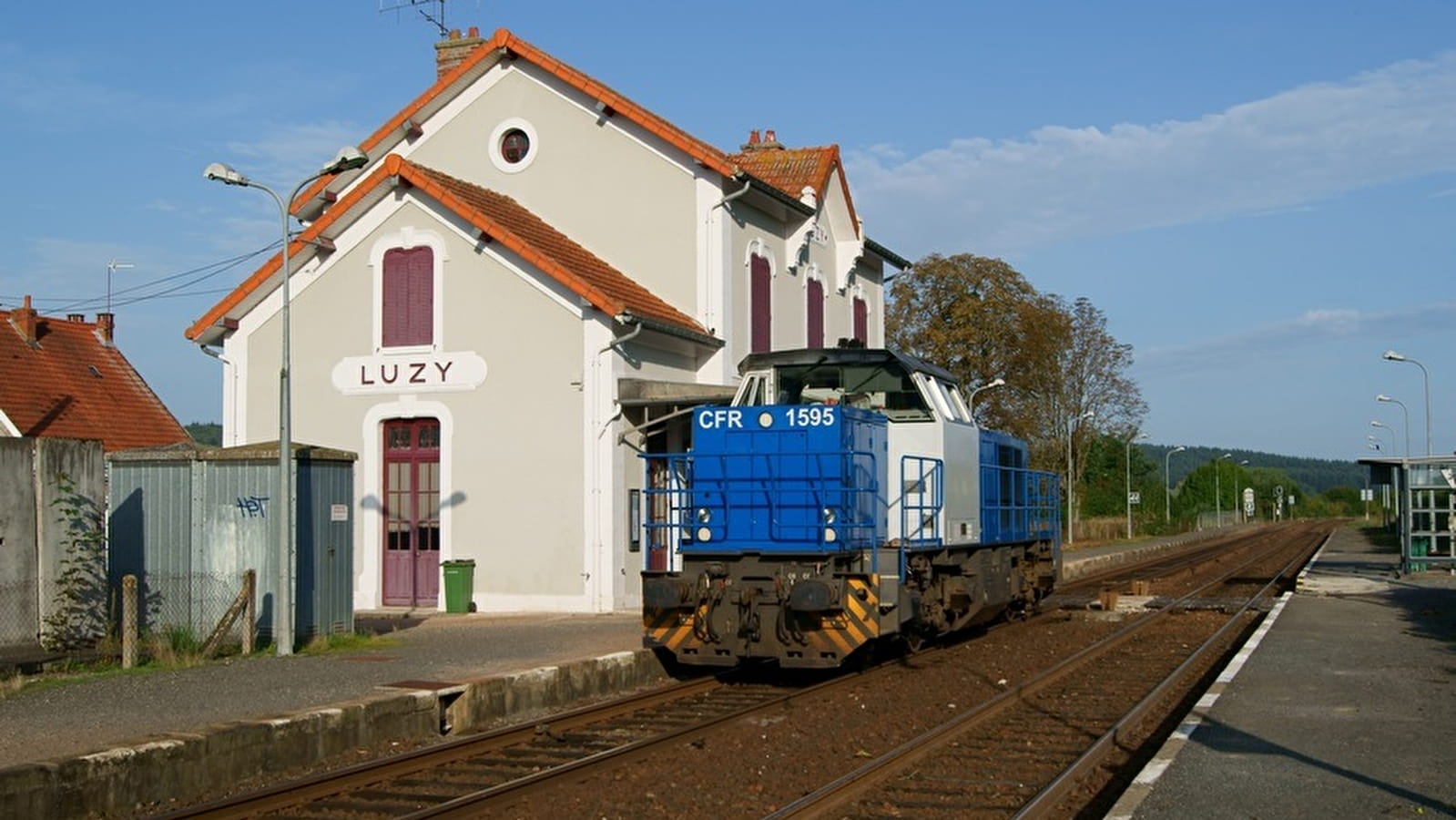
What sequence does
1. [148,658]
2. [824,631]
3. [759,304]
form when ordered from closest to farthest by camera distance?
[824,631] < [148,658] < [759,304]

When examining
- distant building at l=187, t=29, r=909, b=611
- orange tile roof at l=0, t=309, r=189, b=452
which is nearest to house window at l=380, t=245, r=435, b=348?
distant building at l=187, t=29, r=909, b=611

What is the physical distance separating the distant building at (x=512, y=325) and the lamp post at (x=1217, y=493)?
274 feet

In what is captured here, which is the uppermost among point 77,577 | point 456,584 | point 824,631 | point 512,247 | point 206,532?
point 512,247

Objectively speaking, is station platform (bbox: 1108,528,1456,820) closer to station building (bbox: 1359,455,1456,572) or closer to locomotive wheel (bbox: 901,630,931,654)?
locomotive wheel (bbox: 901,630,931,654)

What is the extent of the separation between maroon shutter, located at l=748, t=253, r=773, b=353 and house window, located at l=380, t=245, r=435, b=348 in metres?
5.81

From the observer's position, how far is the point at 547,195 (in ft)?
80.7

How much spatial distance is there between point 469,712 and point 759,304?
1439cm

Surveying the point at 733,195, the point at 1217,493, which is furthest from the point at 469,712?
the point at 1217,493

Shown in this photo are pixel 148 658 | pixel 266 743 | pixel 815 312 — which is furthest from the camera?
pixel 815 312

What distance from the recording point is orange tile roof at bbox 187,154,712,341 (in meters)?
21.0

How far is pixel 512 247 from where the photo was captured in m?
21.3

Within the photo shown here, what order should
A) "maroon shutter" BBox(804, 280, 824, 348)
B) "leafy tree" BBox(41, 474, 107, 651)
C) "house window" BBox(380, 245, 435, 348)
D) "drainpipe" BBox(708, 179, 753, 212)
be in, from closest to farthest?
"leafy tree" BBox(41, 474, 107, 651), "house window" BBox(380, 245, 435, 348), "drainpipe" BBox(708, 179, 753, 212), "maroon shutter" BBox(804, 280, 824, 348)

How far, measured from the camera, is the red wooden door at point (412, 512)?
22.1 m

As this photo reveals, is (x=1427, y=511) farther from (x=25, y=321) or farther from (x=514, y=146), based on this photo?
(x=25, y=321)
